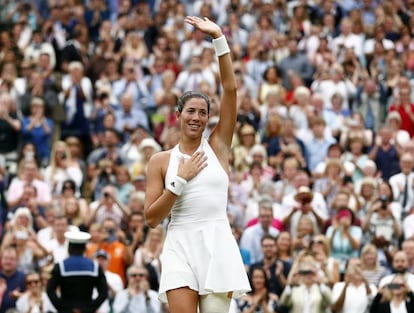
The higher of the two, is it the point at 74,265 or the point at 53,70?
the point at 53,70

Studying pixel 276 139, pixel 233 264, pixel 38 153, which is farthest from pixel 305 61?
pixel 233 264

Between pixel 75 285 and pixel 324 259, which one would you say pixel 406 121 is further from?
pixel 75 285

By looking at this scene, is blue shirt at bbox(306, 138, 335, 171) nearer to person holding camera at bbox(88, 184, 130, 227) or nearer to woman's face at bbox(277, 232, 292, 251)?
person holding camera at bbox(88, 184, 130, 227)

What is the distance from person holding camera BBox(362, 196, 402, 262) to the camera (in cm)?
1614

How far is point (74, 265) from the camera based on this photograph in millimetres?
12953

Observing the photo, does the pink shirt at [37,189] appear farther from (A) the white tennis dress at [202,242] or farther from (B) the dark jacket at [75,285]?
(A) the white tennis dress at [202,242]

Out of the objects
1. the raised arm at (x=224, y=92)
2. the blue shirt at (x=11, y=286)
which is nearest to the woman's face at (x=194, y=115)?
the raised arm at (x=224, y=92)

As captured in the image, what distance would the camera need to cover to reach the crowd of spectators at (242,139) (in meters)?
15.0

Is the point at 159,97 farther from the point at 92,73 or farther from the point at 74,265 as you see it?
the point at 74,265

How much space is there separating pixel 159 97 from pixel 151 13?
4.78m

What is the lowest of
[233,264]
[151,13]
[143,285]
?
[143,285]

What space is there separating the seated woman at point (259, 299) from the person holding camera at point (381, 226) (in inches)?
87.6

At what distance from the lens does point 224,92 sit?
8.15 m

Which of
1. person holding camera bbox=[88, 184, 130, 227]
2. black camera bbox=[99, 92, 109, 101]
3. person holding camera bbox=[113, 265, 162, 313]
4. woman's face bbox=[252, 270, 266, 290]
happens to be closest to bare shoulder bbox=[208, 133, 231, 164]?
woman's face bbox=[252, 270, 266, 290]
